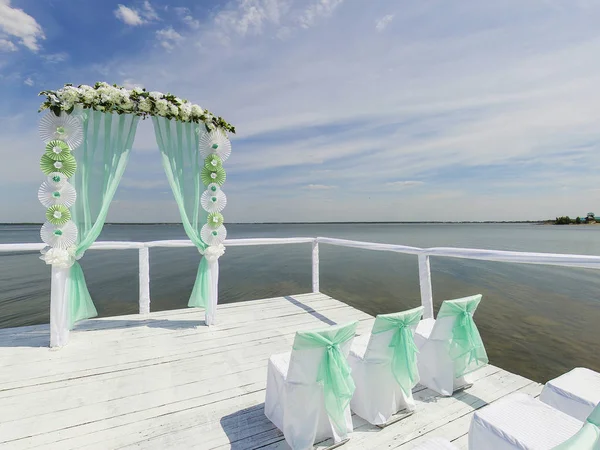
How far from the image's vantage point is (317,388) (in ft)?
5.39

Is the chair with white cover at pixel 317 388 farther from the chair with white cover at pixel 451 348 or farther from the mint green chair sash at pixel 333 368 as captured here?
the chair with white cover at pixel 451 348

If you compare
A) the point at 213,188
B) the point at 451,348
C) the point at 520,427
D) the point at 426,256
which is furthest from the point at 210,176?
the point at 520,427

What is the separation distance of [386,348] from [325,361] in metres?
0.51

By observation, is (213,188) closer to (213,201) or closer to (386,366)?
(213,201)

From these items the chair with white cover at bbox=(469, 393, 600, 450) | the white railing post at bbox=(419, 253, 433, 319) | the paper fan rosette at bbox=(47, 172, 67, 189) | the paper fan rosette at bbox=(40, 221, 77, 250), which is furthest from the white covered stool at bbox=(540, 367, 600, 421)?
the paper fan rosette at bbox=(47, 172, 67, 189)

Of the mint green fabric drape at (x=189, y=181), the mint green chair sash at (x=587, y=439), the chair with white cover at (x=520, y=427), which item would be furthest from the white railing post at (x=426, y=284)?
the mint green fabric drape at (x=189, y=181)

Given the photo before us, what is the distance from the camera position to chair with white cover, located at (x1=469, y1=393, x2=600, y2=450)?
122cm

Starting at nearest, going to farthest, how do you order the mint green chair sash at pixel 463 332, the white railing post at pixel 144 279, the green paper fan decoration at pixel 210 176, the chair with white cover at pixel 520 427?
the chair with white cover at pixel 520 427 → the mint green chair sash at pixel 463 332 → the green paper fan decoration at pixel 210 176 → the white railing post at pixel 144 279

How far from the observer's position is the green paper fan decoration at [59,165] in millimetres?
2943

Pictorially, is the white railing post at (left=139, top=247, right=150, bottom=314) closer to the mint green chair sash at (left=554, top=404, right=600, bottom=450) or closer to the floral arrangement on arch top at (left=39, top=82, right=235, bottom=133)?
the floral arrangement on arch top at (left=39, top=82, right=235, bottom=133)

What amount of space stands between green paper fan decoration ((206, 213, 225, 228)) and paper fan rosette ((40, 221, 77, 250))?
1.45 m

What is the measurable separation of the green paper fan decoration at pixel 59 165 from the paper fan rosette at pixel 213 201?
4.56 feet

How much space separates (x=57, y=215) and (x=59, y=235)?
0.71 feet

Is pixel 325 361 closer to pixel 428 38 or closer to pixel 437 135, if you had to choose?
pixel 428 38
